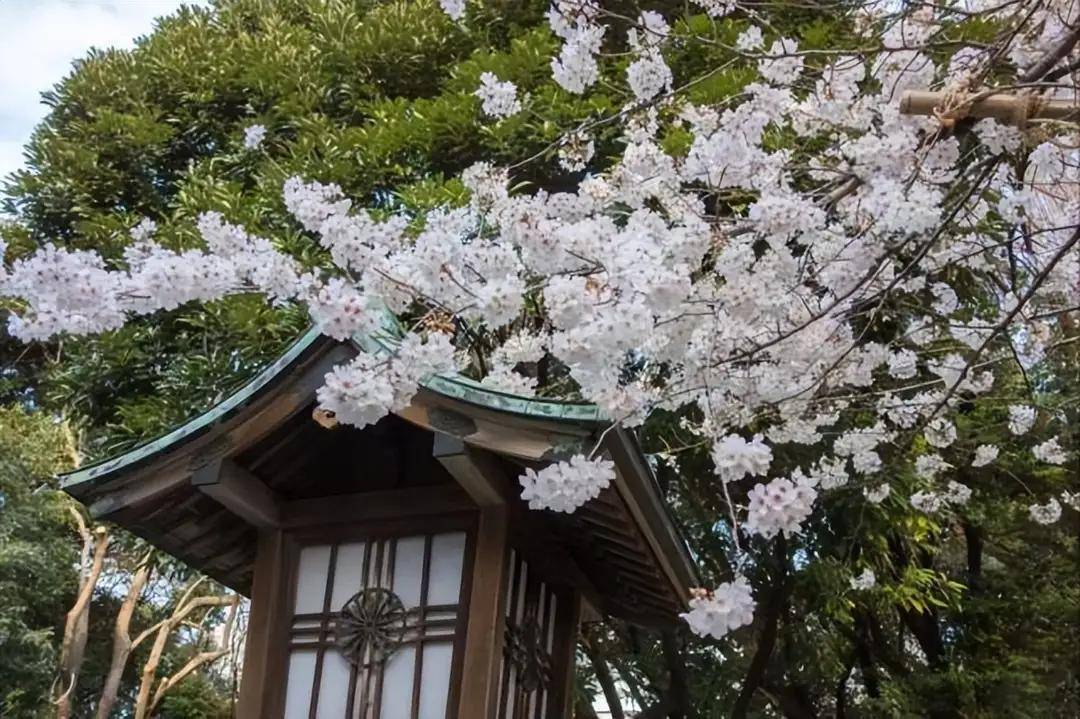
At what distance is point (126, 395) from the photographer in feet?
20.9

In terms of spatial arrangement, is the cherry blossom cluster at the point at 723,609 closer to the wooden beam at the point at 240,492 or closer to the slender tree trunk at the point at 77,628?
the wooden beam at the point at 240,492

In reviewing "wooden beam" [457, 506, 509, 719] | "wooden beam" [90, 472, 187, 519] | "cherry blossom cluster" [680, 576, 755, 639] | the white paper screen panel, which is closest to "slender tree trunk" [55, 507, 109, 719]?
"wooden beam" [90, 472, 187, 519]

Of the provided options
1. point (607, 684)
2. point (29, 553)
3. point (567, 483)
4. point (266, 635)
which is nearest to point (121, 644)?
A: point (29, 553)

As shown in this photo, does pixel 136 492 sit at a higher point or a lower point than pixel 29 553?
lower

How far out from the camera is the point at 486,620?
3100 mm

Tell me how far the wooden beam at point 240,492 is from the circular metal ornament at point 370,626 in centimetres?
44

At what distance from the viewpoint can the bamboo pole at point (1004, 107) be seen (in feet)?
8.62

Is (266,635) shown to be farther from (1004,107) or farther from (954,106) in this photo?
(1004,107)

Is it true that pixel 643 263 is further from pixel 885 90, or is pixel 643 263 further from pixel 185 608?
pixel 185 608

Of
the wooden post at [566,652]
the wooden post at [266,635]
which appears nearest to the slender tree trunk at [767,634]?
the wooden post at [566,652]

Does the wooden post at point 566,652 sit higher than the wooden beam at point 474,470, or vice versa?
the wooden beam at point 474,470

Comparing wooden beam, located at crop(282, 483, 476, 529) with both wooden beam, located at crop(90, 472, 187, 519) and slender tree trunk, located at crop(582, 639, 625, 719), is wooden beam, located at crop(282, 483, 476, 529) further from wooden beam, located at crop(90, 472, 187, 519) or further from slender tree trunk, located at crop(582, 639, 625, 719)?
slender tree trunk, located at crop(582, 639, 625, 719)

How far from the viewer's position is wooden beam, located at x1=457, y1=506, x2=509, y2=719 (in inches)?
119

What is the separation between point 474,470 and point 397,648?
2.18 feet
